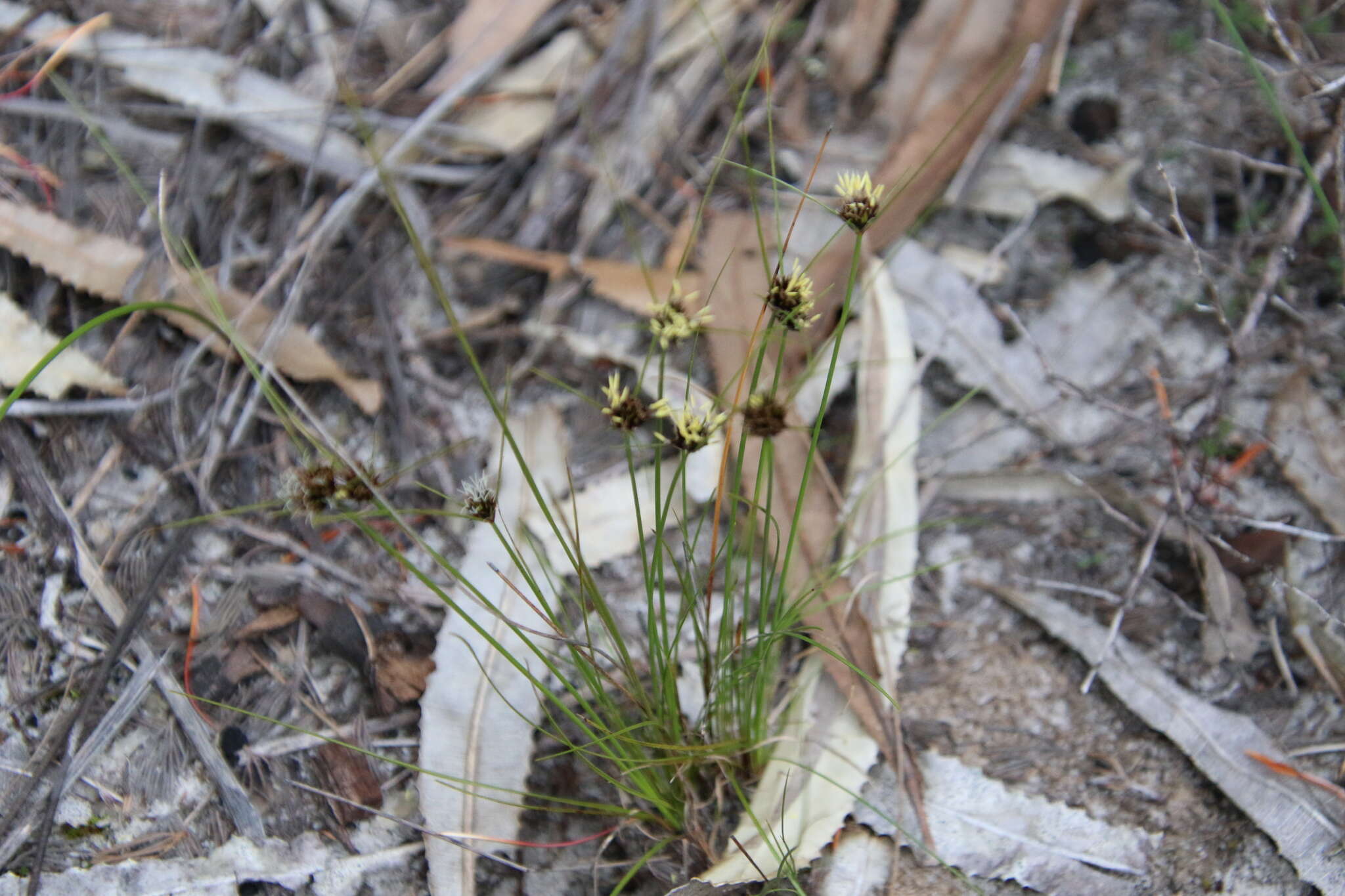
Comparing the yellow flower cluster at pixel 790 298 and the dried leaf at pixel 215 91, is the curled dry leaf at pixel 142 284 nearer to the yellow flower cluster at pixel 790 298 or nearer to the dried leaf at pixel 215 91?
the dried leaf at pixel 215 91

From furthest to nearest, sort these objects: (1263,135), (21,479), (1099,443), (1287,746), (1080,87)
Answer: (1080,87), (1263,135), (1099,443), (21,479), (1287,746)

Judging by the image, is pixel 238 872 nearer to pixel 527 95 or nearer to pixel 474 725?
pixel 474 725

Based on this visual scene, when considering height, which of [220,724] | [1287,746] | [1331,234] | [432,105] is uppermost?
[432,105]

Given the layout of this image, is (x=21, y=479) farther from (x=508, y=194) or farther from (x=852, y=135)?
(x=852, y=135)

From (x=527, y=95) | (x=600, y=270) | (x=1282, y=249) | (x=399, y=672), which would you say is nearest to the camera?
(x=399, y=672)

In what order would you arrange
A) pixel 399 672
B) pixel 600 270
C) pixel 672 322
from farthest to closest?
1. pixel 600 270
2. pixel 399 672
3. pixel 672 322

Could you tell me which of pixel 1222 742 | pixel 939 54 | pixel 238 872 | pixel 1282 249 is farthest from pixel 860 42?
pixel 238 872

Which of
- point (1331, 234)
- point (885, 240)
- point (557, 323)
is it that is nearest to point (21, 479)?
point (557, 323)
